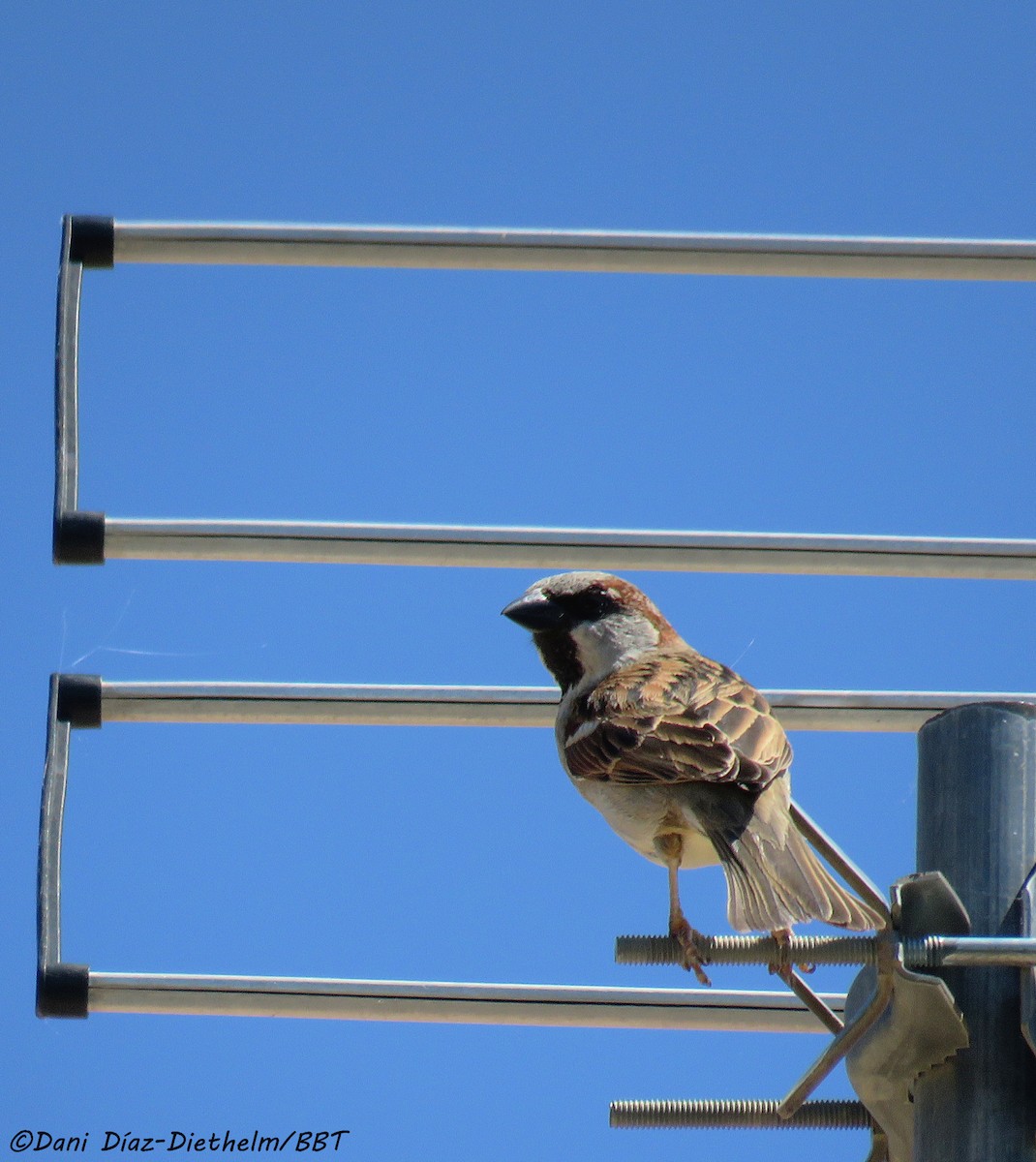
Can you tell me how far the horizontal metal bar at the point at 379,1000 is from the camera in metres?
4.34

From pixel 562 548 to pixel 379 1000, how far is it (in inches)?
46.5

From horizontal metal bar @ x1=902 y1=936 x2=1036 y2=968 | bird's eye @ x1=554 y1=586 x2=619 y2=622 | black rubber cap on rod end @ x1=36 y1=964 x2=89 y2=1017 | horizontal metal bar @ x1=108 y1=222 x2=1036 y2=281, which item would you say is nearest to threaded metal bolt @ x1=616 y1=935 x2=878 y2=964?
horizontal metal bar @ x1=902 y1=936 x2=1036 y2=968

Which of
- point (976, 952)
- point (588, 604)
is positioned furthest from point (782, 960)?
point (588, 604)

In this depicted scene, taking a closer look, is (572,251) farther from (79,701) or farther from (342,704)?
(79,701)

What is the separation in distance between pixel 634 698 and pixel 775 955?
1935 mm

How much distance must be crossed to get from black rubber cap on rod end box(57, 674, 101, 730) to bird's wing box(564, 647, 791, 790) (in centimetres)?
129

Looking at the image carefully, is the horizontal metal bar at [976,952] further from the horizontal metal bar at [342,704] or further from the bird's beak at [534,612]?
the bird's beak at [534,612]

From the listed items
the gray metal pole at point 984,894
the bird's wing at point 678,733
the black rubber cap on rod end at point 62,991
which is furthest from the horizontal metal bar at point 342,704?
the gray metal pole at point 984,894

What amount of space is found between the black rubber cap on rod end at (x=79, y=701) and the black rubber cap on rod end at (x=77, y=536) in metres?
0.36

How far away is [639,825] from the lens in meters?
4.92

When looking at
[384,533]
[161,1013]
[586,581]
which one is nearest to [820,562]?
[384,533]

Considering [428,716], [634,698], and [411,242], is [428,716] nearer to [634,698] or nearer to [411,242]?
[634,698]

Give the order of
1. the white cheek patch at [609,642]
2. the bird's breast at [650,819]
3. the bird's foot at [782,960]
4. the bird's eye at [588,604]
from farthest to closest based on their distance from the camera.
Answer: the bird's eye at [588,604]
the white cheek patch at [609,642]
the bird's breast at [650,819]
the bird's foot at [782,960]

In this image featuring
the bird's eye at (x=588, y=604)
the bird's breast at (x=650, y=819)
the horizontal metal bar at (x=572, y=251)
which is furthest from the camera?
the bird's eye at (x=588, y=604)
